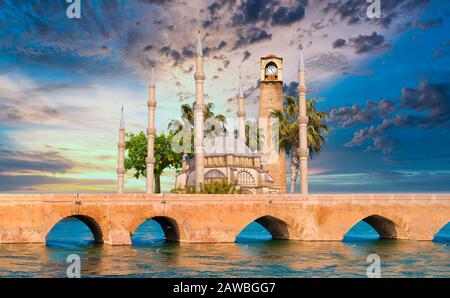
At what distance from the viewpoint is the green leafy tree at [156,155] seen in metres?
75.4

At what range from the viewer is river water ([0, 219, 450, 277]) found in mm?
32353

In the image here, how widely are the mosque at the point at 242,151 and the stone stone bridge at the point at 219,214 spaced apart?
677cm

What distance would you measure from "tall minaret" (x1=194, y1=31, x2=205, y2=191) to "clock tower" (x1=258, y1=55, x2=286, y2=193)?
2000 centimetres

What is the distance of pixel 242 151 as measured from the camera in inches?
2734

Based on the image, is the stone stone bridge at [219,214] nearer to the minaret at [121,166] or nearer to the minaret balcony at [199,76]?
the minaret at [121,166]

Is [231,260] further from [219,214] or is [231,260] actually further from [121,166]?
[121,166]

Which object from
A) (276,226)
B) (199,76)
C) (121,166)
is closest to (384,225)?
(276,226)

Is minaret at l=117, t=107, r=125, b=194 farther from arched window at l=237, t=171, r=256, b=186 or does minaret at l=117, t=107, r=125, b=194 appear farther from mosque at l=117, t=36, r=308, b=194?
arched window at l=237, t=171, r=256, b=186

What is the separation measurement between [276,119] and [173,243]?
2929 centimetres
